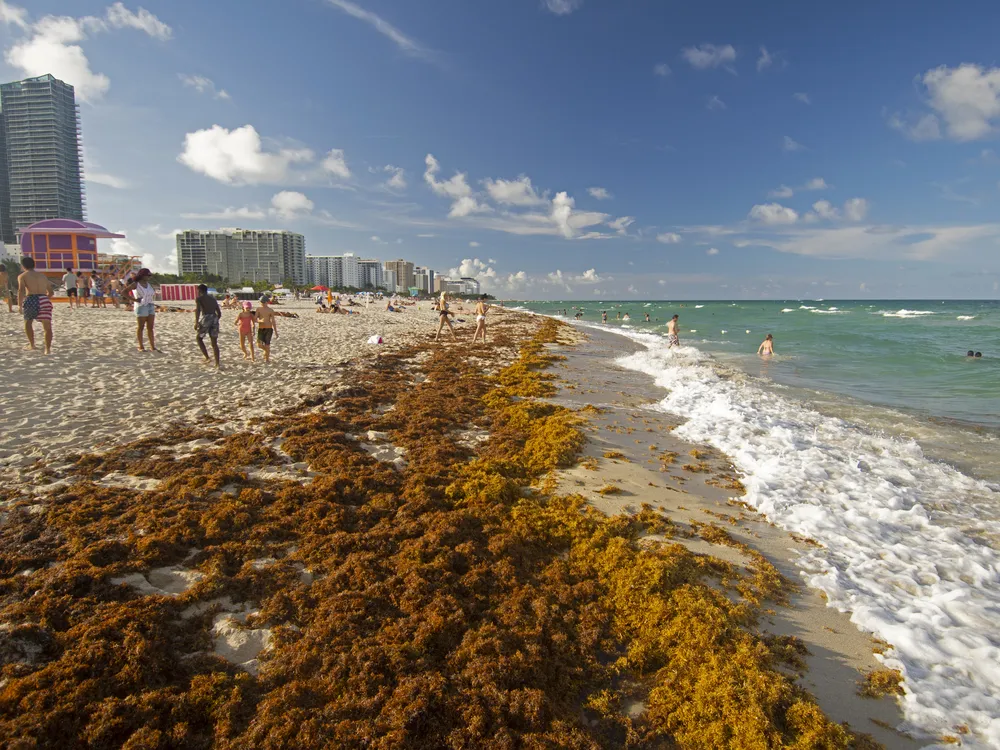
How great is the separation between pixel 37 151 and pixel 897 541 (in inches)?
6086

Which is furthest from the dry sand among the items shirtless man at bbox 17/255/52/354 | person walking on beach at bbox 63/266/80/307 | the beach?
person walking on beach at bbox 63/266/80/307

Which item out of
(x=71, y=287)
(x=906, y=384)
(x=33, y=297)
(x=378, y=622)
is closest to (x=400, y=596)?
(x=378, y=622)

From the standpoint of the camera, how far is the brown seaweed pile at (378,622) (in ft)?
7.56

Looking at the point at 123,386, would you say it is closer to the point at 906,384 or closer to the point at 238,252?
the point at 906,384

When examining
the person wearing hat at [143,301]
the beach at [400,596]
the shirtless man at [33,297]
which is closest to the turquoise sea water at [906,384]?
the beach at [400,596]

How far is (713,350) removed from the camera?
23.7 meters

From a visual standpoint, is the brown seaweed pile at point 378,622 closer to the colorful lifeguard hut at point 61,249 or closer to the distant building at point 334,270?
the colorful lifeguard hut at point 61,249

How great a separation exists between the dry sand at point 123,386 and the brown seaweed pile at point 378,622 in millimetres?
1336

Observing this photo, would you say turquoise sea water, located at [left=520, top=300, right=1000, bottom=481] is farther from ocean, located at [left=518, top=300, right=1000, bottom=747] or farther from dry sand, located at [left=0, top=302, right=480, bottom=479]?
dry sand, located at [left=0, top=302, right=480, bottom=479]

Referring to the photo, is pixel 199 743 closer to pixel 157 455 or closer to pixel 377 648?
pixel 377 648

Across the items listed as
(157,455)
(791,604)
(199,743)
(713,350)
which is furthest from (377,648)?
(713,350)

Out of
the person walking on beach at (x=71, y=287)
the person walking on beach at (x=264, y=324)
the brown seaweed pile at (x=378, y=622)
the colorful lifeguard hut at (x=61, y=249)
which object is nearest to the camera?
the brown seaweed pile at (x=378, y=622)

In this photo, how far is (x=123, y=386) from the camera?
8.41 meters

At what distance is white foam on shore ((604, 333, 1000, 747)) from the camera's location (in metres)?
2.76
